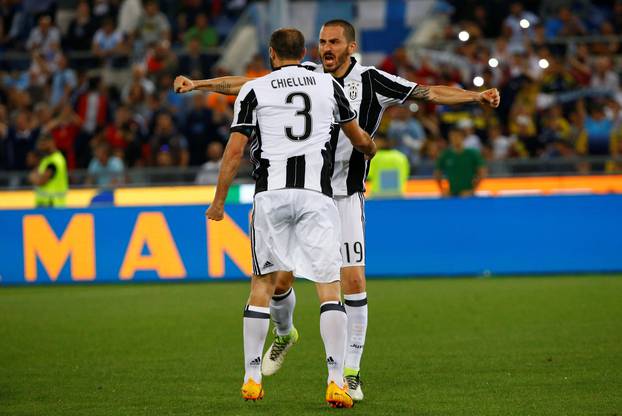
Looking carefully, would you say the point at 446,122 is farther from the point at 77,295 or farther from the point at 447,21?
the point at 77,295

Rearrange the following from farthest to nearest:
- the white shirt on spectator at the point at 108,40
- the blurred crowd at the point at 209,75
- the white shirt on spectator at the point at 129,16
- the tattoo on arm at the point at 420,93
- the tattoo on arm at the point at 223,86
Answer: the white shirt on spectator at the point at 129,16, the white shirt on spectator at the point at 108,40, the blurred crowd at the point at 209,75, the tattoo on arm at the point at 420,93, the tattoo on arm at the point at 223,86

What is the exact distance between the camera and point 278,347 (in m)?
8.30

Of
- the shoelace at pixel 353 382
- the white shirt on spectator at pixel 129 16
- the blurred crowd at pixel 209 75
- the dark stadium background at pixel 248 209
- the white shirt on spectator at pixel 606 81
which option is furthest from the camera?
the white shirt on spectator at pixel 129 16

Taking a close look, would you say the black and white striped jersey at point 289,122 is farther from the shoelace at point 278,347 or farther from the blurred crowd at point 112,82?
the blurred crowd at point 112,82

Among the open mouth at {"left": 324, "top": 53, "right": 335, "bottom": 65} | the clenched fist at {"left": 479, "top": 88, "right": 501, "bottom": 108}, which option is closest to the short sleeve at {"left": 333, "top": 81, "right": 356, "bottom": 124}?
the open mouth at {"left": 324, "top": 53, "right": 335, "bottom": 65}

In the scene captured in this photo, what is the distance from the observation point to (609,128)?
19.3m

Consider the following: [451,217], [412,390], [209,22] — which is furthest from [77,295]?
[209,22]

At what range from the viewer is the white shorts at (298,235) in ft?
22.5

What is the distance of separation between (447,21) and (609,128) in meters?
5.86

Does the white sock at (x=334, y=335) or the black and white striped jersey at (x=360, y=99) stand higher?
the black and white striped jersey at (x=360, y=99)

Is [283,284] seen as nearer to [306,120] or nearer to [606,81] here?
[306,120]

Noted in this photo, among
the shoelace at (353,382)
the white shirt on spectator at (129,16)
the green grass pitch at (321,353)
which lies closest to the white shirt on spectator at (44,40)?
the white shirt on spectator at (129,16)

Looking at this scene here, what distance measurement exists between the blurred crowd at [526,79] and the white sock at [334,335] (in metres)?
11.6

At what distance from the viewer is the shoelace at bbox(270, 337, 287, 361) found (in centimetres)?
828
